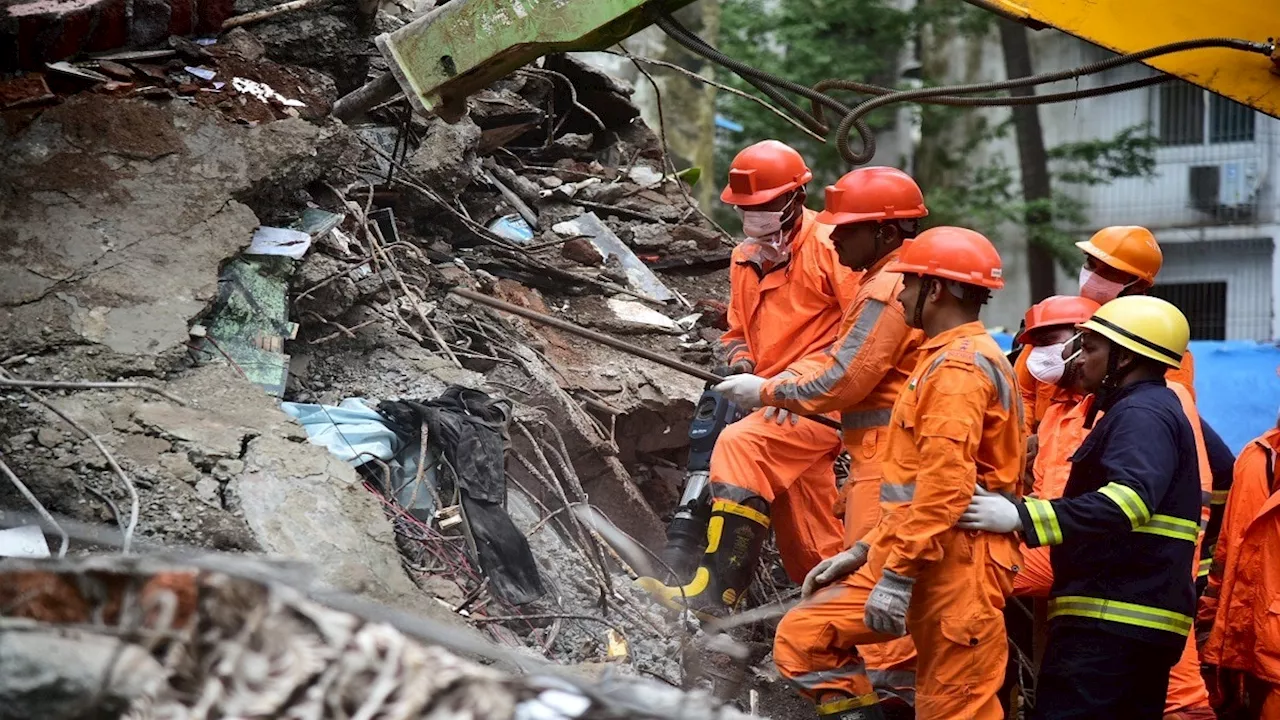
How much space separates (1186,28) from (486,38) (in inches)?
92.4

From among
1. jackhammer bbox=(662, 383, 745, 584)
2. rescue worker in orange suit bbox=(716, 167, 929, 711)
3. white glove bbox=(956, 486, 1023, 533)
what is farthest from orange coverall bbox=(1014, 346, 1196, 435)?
white glove bbox=(956, 486, 1023, 533)

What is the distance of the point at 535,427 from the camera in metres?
5.71

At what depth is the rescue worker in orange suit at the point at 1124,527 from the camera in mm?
4047

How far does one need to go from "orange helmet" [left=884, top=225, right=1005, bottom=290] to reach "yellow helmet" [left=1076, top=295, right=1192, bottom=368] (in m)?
0.39

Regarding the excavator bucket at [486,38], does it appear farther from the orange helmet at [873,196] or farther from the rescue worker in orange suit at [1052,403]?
the rescue worker in orange suit at [1052,403]

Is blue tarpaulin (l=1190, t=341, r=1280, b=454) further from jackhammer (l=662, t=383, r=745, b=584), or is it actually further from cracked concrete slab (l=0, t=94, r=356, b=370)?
cracked concrete slab (l=0, t=94, r=356, b=370)

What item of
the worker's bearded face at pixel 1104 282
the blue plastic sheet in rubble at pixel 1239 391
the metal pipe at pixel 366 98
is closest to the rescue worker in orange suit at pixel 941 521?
the worker's bearded face at pixel 1104 282

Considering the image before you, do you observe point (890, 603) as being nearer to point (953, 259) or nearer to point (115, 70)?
point (953, 259)

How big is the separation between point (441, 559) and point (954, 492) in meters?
1.81

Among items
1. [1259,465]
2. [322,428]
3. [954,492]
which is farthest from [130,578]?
[1259,465]

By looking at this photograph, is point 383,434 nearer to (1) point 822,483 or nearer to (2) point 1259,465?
(1) point 822,483

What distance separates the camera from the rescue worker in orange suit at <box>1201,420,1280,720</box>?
15.2ft

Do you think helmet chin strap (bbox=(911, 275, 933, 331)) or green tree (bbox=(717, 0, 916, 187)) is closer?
helmet chin strap (bbox=(911, 275, 933, 331))

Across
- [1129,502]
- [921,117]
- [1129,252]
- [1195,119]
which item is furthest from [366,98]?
[1195,119]
